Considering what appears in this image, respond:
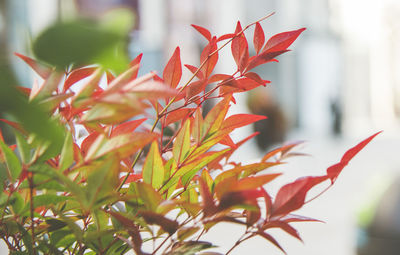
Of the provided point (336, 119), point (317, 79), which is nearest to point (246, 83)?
point (336, 119)

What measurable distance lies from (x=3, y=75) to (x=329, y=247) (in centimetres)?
317

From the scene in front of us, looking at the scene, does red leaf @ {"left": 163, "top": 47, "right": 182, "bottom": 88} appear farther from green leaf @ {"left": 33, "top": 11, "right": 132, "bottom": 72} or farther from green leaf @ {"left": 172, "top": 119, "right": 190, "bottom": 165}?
green leaf @ {"left": 33, "top": 11, "right": 132, "bottom": 72}

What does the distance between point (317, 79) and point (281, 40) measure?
43.1ft

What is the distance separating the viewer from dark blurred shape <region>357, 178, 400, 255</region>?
70.4 inches

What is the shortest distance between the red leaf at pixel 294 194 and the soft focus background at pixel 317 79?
16 centimetres

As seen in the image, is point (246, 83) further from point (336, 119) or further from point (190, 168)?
point (336, 119)

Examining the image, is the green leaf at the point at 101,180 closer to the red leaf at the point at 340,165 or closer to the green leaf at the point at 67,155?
the green leaf at the point at 67,155

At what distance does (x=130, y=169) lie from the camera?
323mm

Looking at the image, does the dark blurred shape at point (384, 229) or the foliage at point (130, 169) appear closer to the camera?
the foliage at point (130, 169)

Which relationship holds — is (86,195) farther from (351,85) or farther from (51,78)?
(351,85)

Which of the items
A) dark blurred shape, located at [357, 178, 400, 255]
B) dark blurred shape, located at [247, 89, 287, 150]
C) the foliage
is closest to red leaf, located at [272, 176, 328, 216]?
the foliage

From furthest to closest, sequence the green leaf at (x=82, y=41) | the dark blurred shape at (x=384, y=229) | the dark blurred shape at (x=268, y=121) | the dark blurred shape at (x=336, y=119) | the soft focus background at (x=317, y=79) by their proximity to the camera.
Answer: the dark blurred shape at (x=336, y=119) < the dark blurred shape at (x=268, y=121) < the soft focus background at (x=317, y=79) < the dark blurred shape at (x=384, y=229) < the green leaf at (x=82, y=41)

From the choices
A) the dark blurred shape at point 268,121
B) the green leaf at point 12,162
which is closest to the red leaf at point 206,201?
the green leaf at point 12,162

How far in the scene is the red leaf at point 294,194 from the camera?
27 centimetres
